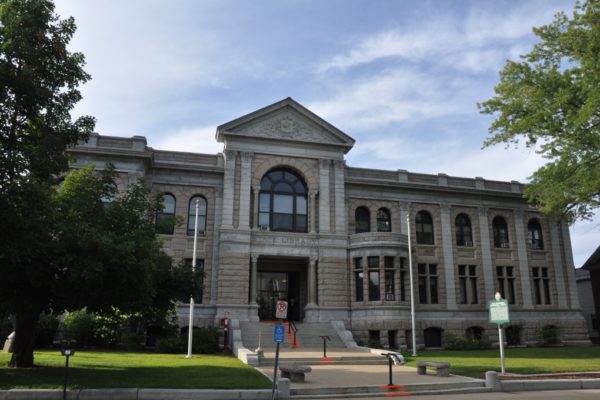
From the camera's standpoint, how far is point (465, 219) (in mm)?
37188

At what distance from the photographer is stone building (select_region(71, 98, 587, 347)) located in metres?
30.7

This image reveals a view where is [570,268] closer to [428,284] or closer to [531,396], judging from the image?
[428,284]

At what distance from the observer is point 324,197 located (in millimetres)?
33094

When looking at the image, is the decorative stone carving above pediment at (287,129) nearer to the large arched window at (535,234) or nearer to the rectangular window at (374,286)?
the rectangular window at (374,286)

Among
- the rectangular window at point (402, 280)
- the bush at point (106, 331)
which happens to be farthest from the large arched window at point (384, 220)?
the bush at point (106, 331)

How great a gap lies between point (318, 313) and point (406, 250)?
274 inches

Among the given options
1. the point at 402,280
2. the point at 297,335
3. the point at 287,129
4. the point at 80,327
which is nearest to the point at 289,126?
the point at 287,129

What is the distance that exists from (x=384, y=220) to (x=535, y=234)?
13.0m

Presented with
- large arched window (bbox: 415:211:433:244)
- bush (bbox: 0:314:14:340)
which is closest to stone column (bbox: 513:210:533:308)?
large arched window (bbox: 415:211:433:244)

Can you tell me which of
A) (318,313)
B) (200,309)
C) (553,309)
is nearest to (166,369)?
(200,309)

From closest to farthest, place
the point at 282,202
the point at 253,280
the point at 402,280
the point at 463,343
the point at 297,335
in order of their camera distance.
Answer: the point at 297,335
the point at 253,280
the point at 463,343
the point at 402,280
the point at 282,202

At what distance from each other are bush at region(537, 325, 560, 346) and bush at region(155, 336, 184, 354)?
81.7 ft

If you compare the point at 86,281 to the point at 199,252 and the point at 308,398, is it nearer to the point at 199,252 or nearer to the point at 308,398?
the point at 308,398

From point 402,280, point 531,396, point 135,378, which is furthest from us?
point 402,280
